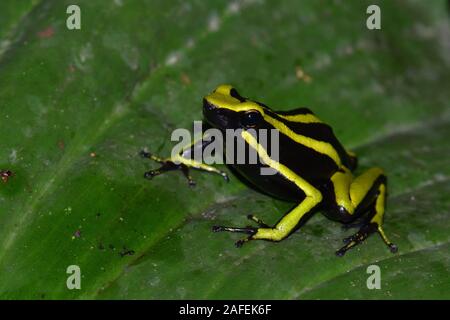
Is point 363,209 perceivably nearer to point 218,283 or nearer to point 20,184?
point 218,283

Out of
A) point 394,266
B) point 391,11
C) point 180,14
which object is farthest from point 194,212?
point 391,11

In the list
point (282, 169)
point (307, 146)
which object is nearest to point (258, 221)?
point (282, 169)

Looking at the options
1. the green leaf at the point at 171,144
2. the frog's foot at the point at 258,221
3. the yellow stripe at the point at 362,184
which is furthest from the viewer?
the yellow stripe at the point at 362,184

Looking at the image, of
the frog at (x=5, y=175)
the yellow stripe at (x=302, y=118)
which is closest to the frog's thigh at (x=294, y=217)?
the yellow stripe at (x=302, y=118)

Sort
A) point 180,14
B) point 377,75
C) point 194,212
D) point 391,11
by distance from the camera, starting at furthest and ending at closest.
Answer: point 391,11 < point 377,75 < point 180,14 < point 194,212

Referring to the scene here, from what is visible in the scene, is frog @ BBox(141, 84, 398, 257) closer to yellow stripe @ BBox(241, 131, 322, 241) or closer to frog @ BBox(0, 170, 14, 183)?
yellow stripe @ BBox(241, 131, 322, 241)

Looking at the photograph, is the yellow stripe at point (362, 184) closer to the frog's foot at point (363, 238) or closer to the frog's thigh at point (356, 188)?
the frog's thigh at point (356, 188)
